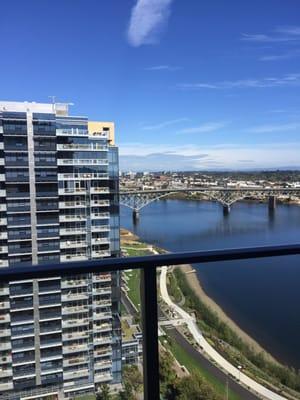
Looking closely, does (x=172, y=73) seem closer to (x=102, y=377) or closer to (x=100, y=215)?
(x=100, y=215)

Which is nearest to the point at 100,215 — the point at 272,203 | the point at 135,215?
the point at 135,215

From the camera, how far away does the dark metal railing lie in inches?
41.4

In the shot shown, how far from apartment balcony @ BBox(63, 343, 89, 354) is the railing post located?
23cm

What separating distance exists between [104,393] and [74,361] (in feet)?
0.47

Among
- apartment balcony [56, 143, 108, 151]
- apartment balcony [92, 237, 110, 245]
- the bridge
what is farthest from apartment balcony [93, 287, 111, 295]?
the bridge

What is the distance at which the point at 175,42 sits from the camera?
16.5 meters

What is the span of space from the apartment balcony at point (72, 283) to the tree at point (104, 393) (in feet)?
1.11

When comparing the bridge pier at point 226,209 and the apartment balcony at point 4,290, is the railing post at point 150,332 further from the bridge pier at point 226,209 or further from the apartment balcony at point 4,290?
the bridge pier at point 226,209

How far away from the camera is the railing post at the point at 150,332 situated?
4.01ft

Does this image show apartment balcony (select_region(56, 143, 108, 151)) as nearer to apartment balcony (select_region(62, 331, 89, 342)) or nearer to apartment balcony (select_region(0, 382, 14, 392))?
apartment balcony (select_region(62, 331, 89, 342))

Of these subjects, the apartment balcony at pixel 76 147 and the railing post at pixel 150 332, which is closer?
the railing post at pixel 150 332

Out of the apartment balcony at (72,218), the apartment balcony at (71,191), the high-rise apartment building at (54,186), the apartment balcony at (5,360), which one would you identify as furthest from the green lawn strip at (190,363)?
the apartment balcony at (71,191)

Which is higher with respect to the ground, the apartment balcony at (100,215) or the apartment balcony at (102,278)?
the apartment balcony at (102,278)

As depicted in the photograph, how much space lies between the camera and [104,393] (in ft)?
4.26
